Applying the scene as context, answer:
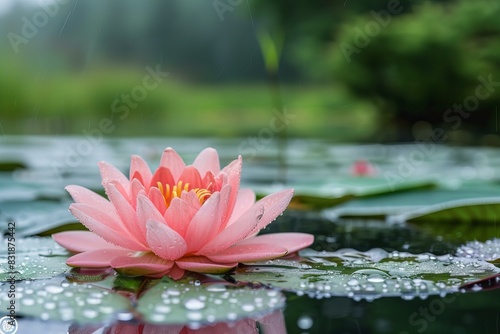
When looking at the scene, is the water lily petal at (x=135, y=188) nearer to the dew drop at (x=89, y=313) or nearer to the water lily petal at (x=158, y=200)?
the water lily petal at (x=158, y=200)

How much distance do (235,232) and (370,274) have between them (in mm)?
106

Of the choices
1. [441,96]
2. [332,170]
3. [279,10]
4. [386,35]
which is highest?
[279,10]

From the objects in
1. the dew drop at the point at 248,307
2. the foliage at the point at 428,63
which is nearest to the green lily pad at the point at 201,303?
the dew drop at the point at 248,307

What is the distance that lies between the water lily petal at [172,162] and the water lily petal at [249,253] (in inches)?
3.6

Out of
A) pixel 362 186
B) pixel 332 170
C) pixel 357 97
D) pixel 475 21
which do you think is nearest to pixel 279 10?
pixel 357 97

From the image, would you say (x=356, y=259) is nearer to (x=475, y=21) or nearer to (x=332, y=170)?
(x=332, y=170)

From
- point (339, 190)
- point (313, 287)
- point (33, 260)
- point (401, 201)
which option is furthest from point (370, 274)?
point (339, 190)

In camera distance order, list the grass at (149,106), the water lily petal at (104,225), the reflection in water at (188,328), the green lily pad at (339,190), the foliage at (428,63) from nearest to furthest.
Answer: the reflection in water at (188,328) < the water lily petal at (104,225) < the green lily pad at (339,190) < the foliage at (428,63) < the grass at (149,106)

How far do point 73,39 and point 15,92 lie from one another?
2703mm

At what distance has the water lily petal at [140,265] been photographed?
43 centimetres

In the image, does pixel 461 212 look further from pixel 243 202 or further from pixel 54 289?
pixel 54 289

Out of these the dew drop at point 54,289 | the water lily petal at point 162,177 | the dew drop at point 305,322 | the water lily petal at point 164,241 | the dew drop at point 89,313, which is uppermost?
the water lily petal at point 162,177

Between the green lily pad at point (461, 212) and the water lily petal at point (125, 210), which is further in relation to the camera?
the green lily pad at point (461, 212)

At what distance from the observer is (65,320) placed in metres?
0.36
